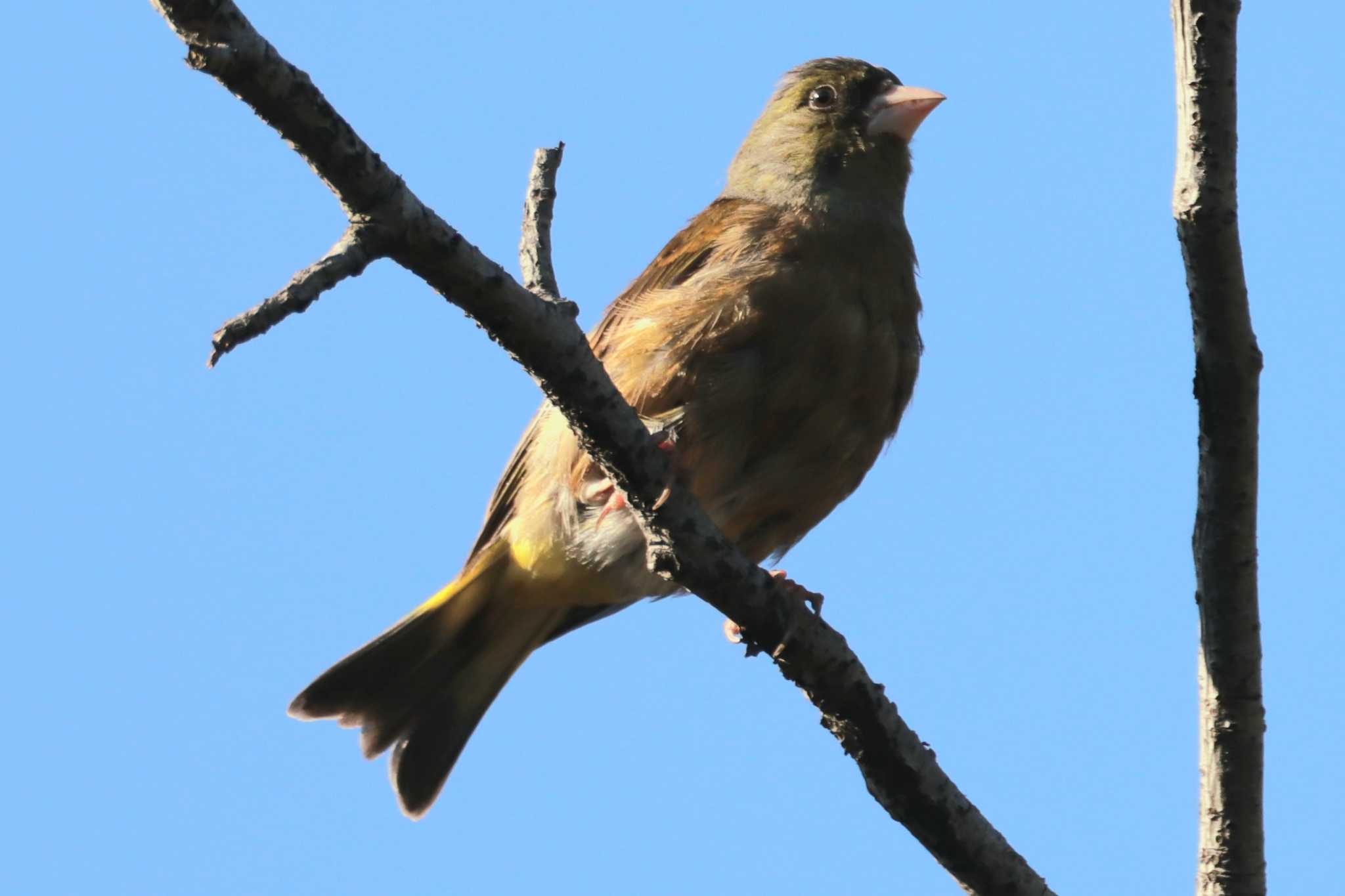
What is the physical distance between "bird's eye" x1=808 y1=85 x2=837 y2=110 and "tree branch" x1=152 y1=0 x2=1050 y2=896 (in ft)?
8.08

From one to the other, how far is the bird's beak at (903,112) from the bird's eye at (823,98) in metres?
0.19

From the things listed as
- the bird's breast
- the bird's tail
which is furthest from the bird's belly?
the bird's tail

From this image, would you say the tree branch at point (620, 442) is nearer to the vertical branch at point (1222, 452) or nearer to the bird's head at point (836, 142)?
the vertical branch at point (1222, 452)

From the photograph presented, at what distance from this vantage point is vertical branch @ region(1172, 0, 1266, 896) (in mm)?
3438

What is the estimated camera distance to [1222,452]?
3617 mm

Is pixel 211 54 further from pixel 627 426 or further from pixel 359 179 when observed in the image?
pixel 627 426

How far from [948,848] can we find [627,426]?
1.44 metres

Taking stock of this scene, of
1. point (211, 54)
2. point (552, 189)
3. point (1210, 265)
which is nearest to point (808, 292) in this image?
point (552, 189)

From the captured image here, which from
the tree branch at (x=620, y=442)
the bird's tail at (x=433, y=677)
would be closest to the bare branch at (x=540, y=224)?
the tree branch at (x=620, y=442)

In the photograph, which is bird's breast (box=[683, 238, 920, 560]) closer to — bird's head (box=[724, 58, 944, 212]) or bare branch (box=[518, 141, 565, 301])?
bird's head (box=[724, 58, 944, 212])

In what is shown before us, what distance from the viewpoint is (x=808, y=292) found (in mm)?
5051

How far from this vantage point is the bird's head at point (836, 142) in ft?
18.6

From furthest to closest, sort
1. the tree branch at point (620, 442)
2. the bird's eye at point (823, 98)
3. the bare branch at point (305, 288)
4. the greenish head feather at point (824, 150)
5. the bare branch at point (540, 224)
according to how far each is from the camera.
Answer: the bird's eye at point (823, 98)
the greenish head feather at point (824, 150)
the bare branch at point (540, 224)
the tree branch at point (620, 442)
the bare branch at point (305, 288)

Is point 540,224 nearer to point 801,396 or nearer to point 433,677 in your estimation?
point 801,396
